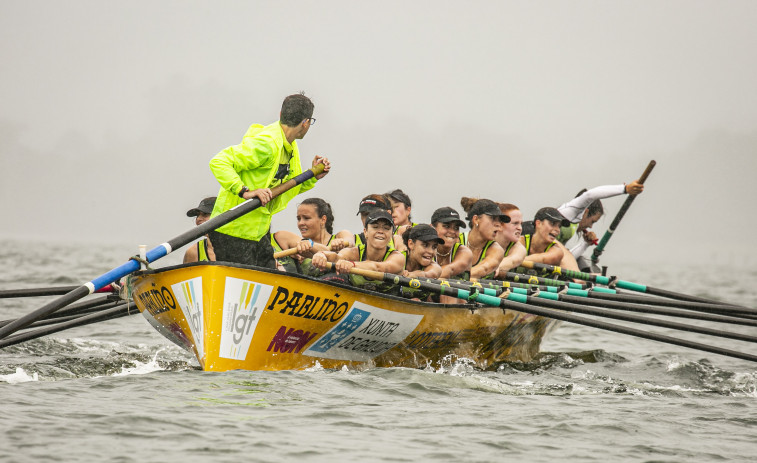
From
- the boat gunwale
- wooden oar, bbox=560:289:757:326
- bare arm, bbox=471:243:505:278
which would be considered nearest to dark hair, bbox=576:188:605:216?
wooden oar, bbox=560:289:757:326

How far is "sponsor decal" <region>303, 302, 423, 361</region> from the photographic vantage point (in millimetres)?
8852

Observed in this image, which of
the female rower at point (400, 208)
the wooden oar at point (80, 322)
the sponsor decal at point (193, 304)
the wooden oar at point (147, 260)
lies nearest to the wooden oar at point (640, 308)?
the female rower at point (400, 208)

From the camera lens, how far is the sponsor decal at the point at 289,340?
8.41 meters

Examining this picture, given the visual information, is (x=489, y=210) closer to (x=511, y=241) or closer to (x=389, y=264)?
(x=511, y=241)

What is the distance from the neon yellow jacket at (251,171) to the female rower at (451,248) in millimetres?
2572

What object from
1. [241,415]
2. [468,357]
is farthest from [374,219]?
[241,415]

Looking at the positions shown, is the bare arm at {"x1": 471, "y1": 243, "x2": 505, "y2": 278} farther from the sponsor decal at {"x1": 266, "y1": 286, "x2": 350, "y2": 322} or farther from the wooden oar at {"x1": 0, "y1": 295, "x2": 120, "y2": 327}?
the wooden oar at {"x1": 0, "y1": 295, "x2": 120, "y2": 327}

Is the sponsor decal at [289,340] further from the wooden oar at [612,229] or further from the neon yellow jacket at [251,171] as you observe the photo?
the wooden oar at [612,229]

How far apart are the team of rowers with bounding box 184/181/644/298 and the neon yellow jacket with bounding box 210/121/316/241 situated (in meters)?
0.79

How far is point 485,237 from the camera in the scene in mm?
11508

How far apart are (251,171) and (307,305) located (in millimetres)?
1395

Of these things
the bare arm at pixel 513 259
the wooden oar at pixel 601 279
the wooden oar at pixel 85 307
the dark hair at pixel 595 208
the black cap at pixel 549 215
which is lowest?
the wooden oar at pixel 85 307

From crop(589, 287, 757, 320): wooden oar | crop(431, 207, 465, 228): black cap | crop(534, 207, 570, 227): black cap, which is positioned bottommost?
crop(589, 287, 757, 320): wooden oar

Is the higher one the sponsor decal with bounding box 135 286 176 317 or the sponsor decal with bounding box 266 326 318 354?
the sponsor decal with bounding box 135 286 176 317
